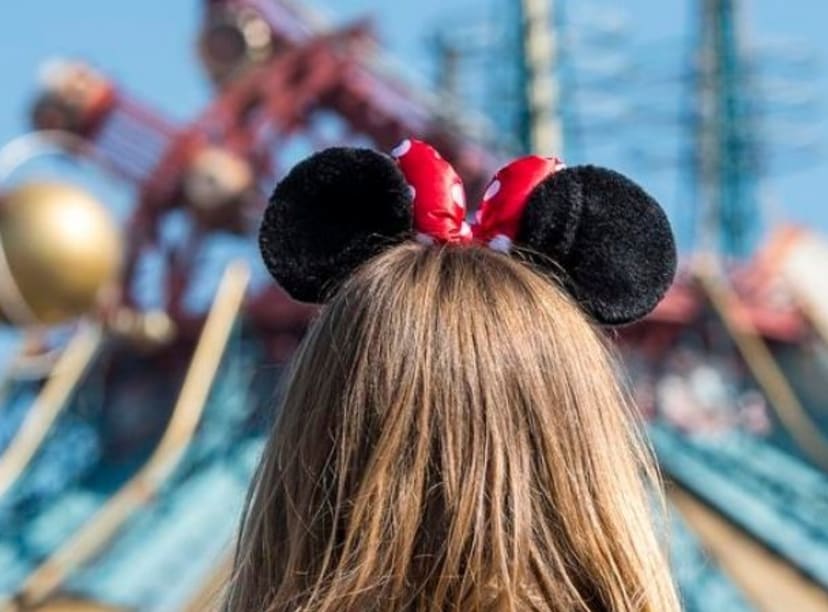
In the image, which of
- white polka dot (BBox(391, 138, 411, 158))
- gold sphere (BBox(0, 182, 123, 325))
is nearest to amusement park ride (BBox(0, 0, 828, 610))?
gold sphere (BBox(0, 182, 123, 325))

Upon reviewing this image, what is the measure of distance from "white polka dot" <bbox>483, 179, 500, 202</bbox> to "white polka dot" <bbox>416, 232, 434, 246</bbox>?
0.18 ft

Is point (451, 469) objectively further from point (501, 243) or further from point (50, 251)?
point (50, 251)

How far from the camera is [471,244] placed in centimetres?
117

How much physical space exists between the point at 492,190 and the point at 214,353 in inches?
333

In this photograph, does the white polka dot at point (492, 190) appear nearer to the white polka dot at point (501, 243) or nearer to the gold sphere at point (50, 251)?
the white polka dot at point (501, 243)

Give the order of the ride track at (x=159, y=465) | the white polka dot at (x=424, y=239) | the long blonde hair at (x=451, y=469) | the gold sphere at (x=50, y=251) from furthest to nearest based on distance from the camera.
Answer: the ride track at (x=159, y=465)
the gold sphere at (x=50, y=251)
the white polka dot at (x=424, y=239)
the long blonde hair at (x=451, y=469)

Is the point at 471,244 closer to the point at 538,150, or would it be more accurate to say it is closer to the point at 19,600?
the point at 19,600

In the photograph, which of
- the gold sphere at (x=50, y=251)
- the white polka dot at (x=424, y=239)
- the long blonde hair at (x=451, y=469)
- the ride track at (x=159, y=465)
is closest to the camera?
the long blonde hair at (x=451, y=469)

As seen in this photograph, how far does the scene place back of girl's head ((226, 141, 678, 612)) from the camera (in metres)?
1.01

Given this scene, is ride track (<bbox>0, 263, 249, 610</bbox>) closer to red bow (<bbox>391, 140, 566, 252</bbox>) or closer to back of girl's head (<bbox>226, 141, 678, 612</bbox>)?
red bow (<bbox>391, 140, 566, 252</bbox>)

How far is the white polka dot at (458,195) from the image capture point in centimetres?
122

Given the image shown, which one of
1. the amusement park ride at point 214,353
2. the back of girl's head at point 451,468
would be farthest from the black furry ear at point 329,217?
the amusement park ride at point 214,353

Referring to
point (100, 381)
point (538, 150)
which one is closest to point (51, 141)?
point (100, 381)

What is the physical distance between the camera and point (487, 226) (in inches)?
47.9
